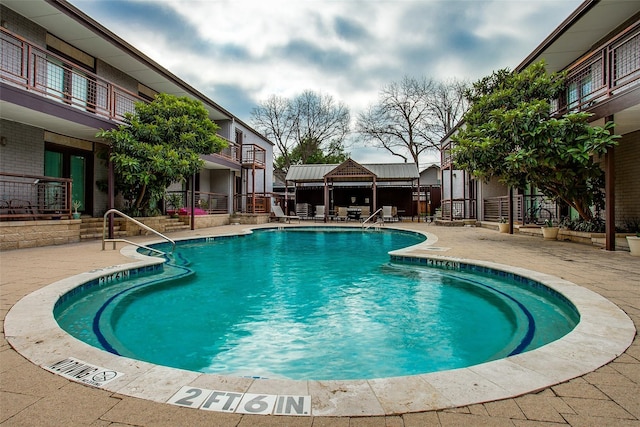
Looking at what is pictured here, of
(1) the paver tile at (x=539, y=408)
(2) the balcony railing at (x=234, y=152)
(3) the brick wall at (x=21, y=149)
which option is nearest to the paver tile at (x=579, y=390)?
(1) the paver tile at (x=539, y=408)

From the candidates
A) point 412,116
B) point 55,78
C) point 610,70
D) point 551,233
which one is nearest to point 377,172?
point 412,116

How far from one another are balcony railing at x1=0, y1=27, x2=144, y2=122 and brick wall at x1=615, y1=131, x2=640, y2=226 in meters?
13.4

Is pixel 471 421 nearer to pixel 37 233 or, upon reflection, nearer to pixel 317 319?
pixel 317 319

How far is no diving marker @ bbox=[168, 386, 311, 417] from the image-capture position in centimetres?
165

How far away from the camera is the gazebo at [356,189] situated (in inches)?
820

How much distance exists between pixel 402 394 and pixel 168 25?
546 inches

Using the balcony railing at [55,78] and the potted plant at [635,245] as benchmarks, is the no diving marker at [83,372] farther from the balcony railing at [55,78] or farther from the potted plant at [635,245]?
the potted plant at [635,245]

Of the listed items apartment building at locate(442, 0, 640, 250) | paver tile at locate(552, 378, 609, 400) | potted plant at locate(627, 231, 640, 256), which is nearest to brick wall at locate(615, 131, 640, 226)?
apartment building at locate(442, 0, 640, 250)

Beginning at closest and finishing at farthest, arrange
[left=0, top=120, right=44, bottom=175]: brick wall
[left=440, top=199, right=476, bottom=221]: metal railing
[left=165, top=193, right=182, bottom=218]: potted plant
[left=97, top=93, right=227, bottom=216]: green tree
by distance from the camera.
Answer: [left=0, top=120, right=44, bottom=175]: brick wall, [left=97, top=93, right=227, bottom=216]: green tree, [left=165, top=193, right=182, bottom=218]: potted plant, [left=440, top=199, right=476, bottom=221]: metal railing

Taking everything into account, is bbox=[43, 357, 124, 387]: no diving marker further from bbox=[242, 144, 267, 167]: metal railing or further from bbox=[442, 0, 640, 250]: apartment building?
bbox=[242, 144, 267, 167]: metal railing

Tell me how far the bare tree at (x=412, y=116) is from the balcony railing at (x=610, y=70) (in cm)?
1827

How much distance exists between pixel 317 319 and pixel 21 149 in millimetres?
9418

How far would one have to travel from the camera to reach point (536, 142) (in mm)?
7250

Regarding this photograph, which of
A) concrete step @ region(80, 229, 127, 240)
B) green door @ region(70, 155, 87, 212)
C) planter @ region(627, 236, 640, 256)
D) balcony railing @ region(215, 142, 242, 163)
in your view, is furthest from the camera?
balcony railing @ region(215, 142, 242, 163)
